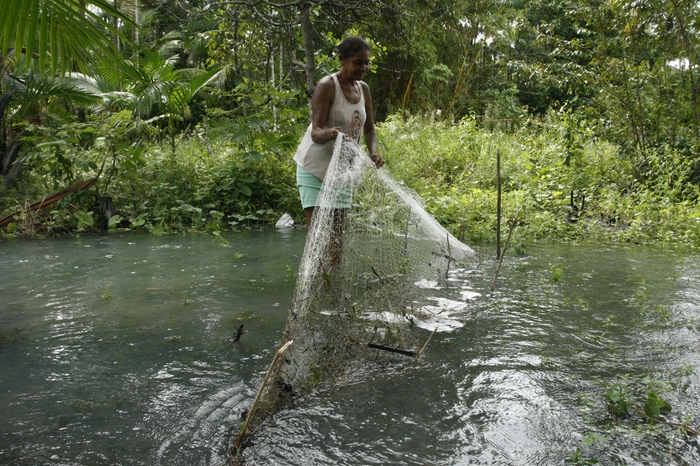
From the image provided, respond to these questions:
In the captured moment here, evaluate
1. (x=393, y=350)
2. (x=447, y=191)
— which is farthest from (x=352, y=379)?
(x=447, y=191)

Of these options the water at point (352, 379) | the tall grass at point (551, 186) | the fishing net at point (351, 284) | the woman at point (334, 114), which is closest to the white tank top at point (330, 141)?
the woman at point (334, 114)

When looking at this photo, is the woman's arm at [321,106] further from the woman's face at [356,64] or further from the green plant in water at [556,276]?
the green plant in water at [556,276]

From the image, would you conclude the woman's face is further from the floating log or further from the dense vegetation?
the floating log

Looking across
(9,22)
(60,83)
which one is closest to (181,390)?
(9,22)

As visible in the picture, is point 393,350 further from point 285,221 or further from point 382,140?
point 382,140

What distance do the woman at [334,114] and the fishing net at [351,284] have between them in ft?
0.85

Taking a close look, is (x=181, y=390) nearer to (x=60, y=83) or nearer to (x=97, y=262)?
(x=97, y=262)

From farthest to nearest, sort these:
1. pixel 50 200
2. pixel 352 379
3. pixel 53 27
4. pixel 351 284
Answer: pixel 50 200 < pixel 351 284 < pixel 352 379 < pixel 53 27

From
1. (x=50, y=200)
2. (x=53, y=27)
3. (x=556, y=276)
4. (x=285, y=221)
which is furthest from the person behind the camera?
(x=285, y=221)

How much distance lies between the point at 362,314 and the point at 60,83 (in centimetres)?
800

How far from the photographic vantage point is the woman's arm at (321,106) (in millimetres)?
3266

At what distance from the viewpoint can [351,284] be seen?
270cm

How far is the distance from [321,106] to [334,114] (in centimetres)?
13

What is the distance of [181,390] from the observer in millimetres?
2258
